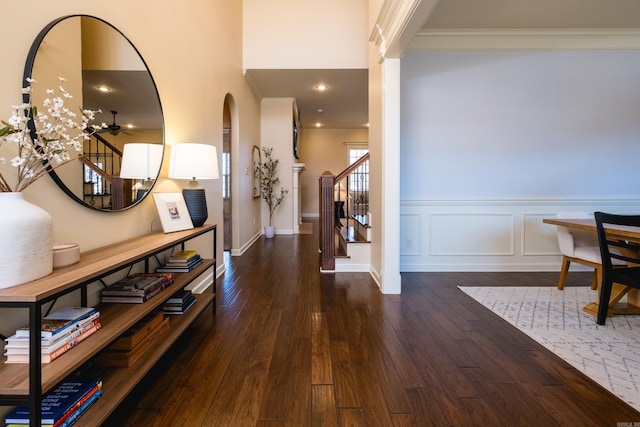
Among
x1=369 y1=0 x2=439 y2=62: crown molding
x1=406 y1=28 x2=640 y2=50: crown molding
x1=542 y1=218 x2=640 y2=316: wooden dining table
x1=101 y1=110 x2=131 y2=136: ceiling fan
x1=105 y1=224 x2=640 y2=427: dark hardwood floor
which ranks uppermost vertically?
x1=406 y1=28 x2=640 y2=50: crown molding

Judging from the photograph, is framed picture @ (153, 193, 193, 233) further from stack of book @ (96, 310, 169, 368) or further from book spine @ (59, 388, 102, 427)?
book spine @ (59, 388, 102, 427)

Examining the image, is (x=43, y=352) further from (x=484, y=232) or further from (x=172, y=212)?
(x=484, y=232)

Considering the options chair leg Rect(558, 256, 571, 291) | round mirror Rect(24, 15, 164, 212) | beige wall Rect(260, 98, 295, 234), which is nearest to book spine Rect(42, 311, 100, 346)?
round mirror Rect(24, 15, 164, 212)

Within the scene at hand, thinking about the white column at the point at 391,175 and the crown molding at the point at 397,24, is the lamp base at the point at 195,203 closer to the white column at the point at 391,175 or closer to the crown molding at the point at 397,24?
the white column at the point at 391,175

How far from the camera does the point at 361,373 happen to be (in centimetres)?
171

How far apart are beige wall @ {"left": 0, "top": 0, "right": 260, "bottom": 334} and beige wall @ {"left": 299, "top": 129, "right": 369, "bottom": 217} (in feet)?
16.4

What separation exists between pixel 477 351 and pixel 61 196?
2.53 m

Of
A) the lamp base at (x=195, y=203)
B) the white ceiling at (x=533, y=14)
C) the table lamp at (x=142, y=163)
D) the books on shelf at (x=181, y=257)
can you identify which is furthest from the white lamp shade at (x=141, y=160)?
the white ceiling at (x=533, y=14)

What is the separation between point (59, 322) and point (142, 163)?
1160 mm

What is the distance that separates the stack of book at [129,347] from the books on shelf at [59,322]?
0.73ft

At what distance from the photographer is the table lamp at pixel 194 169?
2.27 meters

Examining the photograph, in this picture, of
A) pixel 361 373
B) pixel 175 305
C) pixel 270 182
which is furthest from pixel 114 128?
pixel 270 182

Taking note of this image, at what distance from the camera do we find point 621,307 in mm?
2580

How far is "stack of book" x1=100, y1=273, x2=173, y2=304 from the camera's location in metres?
1.62
